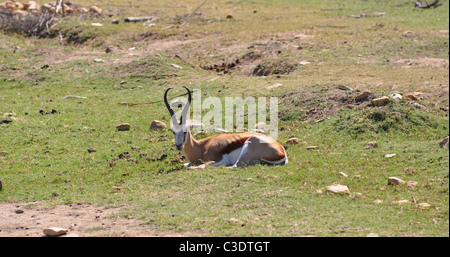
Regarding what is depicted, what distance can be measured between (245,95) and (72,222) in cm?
785

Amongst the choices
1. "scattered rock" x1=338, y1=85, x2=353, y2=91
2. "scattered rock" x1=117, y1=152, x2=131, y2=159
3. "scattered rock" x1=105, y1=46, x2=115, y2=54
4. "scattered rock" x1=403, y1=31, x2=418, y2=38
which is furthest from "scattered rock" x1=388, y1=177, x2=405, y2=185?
"scattered rock" x1=105, y1=46, x2=115, y2=54

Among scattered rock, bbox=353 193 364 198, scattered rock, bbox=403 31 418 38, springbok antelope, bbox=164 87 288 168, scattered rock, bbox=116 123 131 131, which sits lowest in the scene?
scattered rock, bbox=116 123 131 131

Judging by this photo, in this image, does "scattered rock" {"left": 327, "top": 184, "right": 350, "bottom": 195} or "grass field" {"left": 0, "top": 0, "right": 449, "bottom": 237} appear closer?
"grass field" {"left": 0, "top": 0, "right": 449, "bottom": 237}

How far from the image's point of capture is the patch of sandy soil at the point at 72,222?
7039 mm

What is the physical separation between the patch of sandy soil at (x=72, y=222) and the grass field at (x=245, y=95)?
117 millimetres

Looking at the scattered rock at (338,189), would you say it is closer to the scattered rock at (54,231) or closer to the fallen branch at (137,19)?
the scattered rock at (54,231)

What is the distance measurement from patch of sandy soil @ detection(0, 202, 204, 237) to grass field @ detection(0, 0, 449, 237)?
0.12 metres

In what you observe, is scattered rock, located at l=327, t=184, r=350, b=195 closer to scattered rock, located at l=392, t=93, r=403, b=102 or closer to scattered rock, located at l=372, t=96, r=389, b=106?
scattered rock, located at l=372, t=96, r=389, b=106

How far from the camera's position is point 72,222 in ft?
25.1

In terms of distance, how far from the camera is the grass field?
24.6 feet

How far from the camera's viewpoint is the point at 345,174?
8.88m

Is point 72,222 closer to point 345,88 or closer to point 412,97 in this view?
point 412,97

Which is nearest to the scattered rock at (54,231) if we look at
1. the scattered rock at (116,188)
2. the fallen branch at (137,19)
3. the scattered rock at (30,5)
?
the scattered rock at (116,188)
